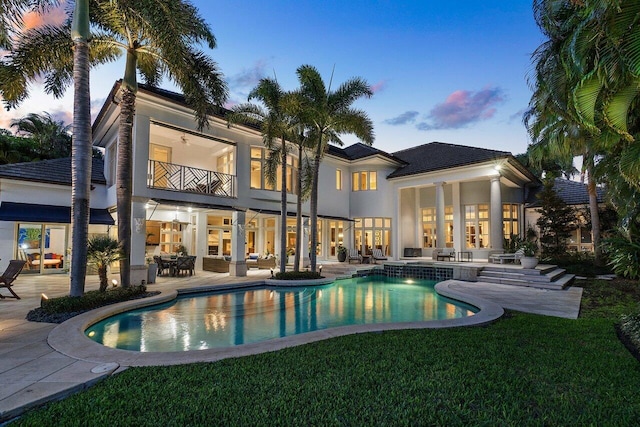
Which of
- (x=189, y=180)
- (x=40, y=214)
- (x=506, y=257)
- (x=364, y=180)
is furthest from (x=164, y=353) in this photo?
(x=364, y=180)

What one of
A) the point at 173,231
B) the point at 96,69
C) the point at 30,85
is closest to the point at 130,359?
the point at 30,85

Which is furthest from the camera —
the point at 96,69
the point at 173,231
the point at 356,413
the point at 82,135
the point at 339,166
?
the point at 339,166

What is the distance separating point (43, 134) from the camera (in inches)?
1159

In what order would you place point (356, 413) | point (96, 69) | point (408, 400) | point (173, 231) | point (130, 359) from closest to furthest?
1. point (356, 413)
2. point (408, 400)
3. point (130, 359)
4. point (96, 69)
5. point (173, 231)

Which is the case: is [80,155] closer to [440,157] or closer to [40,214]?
[40,214]

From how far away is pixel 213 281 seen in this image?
14664mm

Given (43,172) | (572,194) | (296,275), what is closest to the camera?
(296,275)

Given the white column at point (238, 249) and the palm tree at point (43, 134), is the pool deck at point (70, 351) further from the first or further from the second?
the palm tree at point (43, 134)

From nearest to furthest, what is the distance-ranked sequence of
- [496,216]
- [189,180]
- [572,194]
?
[189,180] → [496,216] → [572,194]

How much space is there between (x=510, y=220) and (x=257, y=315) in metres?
21.2

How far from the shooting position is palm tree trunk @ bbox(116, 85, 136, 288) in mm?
10812

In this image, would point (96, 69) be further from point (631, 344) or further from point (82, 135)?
point (631, 344)

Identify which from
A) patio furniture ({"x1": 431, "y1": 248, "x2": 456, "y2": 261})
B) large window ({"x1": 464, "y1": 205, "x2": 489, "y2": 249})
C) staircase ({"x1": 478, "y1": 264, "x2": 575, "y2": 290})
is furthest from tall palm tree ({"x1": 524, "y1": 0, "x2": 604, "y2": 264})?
large window ({"x1": 464, "y1": 205, "x2": 489, "y2": 249})

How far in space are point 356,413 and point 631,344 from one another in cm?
592
